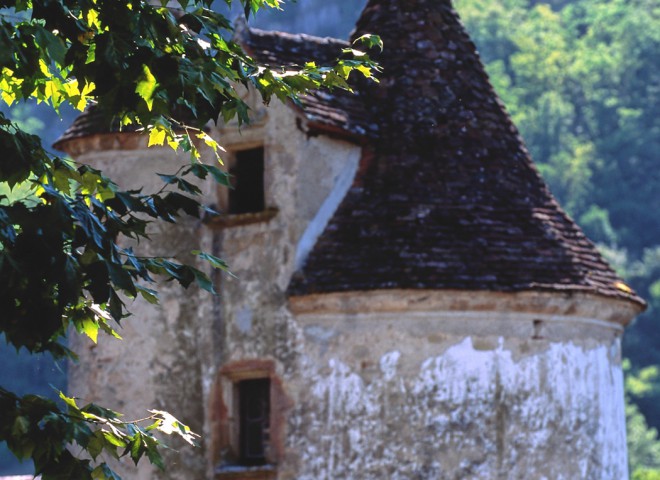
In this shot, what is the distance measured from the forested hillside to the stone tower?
47729 millimetres

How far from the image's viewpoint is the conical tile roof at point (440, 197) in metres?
16.7

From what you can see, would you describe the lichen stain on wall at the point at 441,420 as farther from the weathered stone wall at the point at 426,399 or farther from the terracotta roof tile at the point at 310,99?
the terracotta roof tile at the point at 310,99

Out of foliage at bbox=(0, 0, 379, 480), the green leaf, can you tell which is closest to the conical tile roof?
foliage at bbox=(0, 0, 379, 480)

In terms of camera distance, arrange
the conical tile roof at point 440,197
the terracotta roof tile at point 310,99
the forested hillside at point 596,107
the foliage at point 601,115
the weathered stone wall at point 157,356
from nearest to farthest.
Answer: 1. the conical tile roof at point 440,197
2. the weathered stone wall at point 157,356
3. the terracotta roof tile at point 310,99
4. the foliage at point 601,115
5. the forested hillside at point 596,107

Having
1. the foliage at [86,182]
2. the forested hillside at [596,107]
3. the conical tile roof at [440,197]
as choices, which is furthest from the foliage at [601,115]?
the foliage at [86,182]

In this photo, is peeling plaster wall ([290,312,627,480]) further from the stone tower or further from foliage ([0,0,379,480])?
foliage ([0,0,379,480])

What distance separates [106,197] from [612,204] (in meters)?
72.5

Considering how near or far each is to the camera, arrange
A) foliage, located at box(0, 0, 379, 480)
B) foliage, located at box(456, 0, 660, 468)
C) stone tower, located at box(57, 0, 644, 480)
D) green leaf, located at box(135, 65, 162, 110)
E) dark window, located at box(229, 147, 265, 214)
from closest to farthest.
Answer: foliage, located at box(0, 0, 379, 480) < green leaf, located at box(135, 65, 162, 110) < stone tower, located at box(57, 0, 644, 480) < dark window, located at box(229, 147, 265, 214) < foliage, located at box(456, 0, 660, 468)

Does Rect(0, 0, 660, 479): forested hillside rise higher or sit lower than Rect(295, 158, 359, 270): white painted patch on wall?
higher

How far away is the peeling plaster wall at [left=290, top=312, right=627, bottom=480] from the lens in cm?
1644

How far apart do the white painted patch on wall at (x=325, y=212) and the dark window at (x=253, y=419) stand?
49.2 inches

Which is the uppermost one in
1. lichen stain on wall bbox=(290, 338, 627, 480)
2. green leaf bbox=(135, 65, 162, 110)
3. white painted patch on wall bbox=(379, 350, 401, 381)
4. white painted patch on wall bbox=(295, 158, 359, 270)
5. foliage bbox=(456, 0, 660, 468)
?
foliage bbox=(456, 0, 660, 468)

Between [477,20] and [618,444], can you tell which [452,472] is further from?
[477,20]

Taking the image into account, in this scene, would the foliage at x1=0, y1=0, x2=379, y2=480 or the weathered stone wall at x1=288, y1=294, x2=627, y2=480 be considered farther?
the weathered stone wall at x1=288, y1=294, x2=627, y2=480
